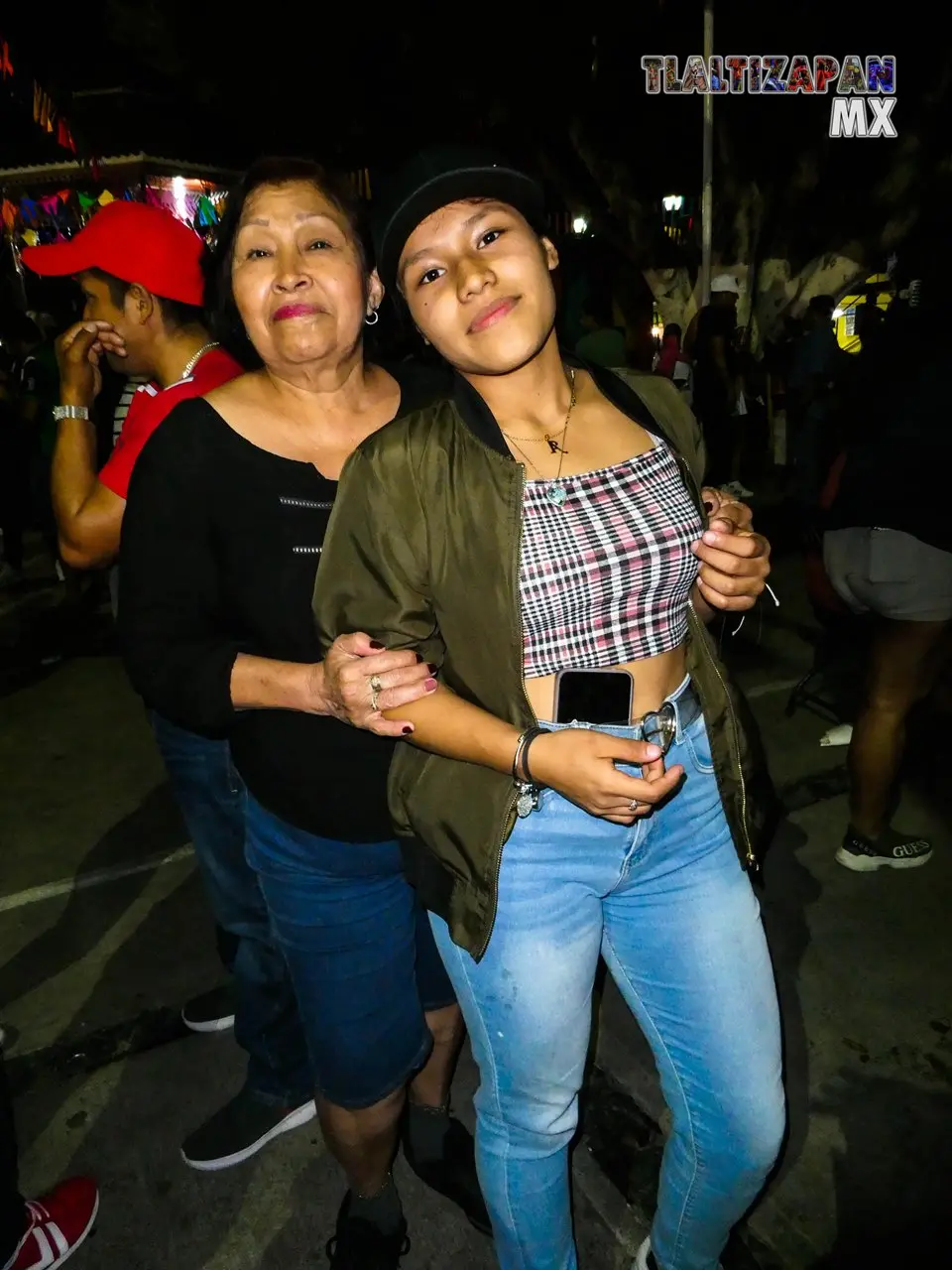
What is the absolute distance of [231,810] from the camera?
7.73 ft

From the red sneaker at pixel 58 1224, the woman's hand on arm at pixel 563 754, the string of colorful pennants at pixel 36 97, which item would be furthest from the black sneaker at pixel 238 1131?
the string of colorful pennants at pixel 36 97

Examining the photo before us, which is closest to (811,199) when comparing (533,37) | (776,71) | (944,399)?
(776,71)

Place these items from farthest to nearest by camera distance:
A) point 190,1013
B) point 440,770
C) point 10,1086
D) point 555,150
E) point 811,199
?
1. point 555,150
2. point 811,199
3. point 190,1013
4. point 10,1086
5. point 440,770

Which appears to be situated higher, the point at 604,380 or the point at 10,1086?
the point at 604,380

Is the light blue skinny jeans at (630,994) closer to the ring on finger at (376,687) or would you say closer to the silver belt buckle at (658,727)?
the silver belt buckle at (658,727)

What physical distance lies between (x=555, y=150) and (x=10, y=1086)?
19.0m

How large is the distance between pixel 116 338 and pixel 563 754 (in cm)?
183

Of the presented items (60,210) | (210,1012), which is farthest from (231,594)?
Answer: (60,210)

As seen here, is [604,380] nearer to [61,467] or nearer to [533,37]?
[61,467]

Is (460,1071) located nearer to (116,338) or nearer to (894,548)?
(894,548)

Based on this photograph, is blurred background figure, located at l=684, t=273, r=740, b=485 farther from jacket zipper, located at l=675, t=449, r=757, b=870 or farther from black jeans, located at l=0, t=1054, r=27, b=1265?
black jeans, located at l=0, t=1054, r=27, b=1265

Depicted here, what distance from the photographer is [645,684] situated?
164 cm

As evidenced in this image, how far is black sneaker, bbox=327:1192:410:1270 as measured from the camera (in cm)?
204

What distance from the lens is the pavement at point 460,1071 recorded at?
215 centimetres
